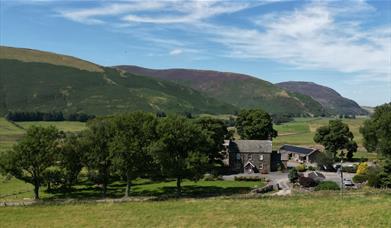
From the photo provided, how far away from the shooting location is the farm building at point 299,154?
117 meters

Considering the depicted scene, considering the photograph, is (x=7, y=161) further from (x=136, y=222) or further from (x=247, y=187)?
(x=247, y=187)

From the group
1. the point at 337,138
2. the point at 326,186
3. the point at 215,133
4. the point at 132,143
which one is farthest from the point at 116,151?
the point at 337,138

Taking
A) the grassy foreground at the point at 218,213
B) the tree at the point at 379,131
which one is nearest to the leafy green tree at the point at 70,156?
the grassy foreground at the point at 218,213

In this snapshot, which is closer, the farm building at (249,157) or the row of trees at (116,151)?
the row of trees at (116,151)

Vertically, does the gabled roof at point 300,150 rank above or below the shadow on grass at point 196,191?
above

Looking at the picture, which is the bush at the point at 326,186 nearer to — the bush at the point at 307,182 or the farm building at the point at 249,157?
the bush at the point at 307,182

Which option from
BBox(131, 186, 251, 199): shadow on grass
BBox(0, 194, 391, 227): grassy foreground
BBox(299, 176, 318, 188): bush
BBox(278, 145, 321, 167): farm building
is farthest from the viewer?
BBox(278, 145, 321, 167): farm building

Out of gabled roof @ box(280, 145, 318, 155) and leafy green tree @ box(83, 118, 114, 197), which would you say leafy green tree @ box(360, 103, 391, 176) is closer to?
gabled roof @ box(280, 145, 318, 155)

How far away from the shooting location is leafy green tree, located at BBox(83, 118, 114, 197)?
220 feet

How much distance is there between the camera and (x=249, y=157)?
10300 cm

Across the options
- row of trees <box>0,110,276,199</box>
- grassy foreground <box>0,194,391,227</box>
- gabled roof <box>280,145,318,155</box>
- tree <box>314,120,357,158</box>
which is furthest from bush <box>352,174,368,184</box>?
gabled roof <box>280,145,318,155</box>

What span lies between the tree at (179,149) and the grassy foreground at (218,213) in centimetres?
804

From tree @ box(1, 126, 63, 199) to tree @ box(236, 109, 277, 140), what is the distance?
6320 centimetres

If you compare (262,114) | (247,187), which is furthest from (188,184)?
Result: (262,114)
